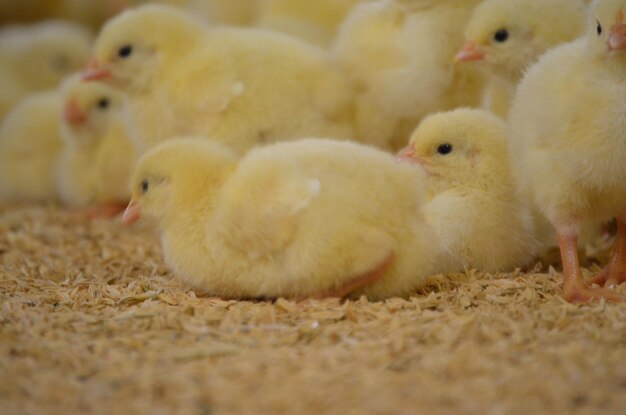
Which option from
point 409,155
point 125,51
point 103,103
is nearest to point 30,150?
point 103,103

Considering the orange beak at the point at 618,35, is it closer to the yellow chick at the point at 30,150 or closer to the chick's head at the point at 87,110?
the chick's head at the point at 87,110

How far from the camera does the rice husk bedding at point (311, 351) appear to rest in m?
2.46

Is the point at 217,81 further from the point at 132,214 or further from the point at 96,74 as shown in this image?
the point at 132,214

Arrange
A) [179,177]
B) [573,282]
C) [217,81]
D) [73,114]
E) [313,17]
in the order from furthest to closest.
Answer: [313,17], [73,114], [217,81], [179,177], [573,282]

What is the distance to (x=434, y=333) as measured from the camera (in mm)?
2916

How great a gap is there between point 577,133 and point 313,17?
292 cm

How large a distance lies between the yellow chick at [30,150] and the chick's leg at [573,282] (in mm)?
3462

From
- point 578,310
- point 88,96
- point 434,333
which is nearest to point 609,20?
point 578,310

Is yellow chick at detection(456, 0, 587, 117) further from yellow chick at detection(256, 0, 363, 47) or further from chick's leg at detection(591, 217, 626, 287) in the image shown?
yellow chick at detection(256, 0, 363, 47)

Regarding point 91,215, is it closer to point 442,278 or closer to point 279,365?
point 442,278

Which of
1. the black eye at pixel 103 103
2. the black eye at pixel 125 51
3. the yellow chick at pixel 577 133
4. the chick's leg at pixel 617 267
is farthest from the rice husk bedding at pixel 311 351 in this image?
the black eye at pixel 103 103

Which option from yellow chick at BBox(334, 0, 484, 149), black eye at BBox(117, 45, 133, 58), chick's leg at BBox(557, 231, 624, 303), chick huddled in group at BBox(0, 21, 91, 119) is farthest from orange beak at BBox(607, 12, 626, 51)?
chick huddled in group at BBox(0, 21, 91, 119)

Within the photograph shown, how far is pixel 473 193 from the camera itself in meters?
3.74

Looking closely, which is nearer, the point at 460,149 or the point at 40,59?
the point at 460,149
